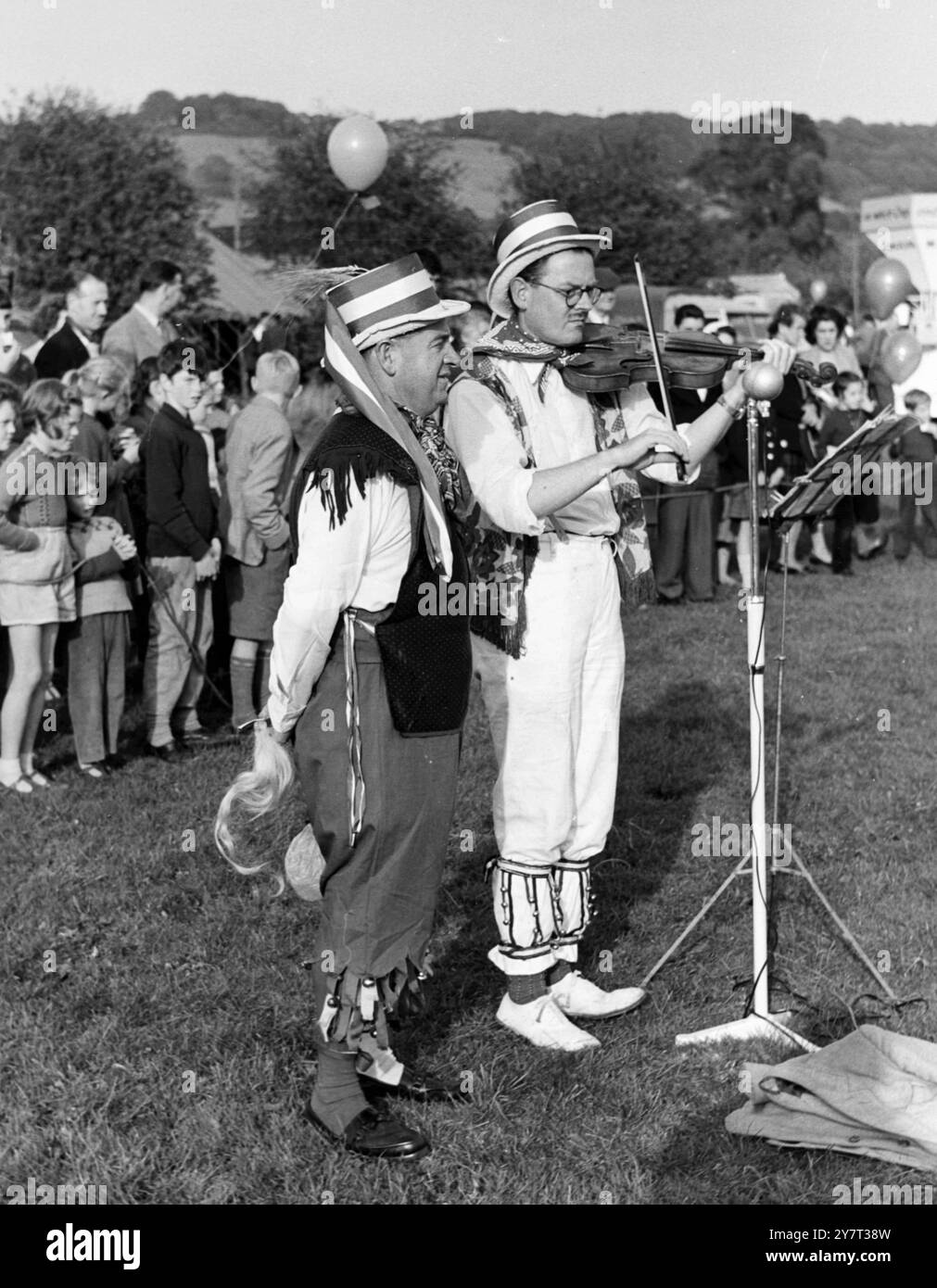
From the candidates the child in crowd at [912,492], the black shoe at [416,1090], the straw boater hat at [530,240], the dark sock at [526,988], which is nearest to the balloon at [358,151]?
the child in crowd at [912,492]

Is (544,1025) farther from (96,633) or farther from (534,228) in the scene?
(96,633)

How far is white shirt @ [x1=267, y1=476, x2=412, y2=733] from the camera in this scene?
367 cm

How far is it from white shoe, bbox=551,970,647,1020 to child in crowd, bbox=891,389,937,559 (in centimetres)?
1029

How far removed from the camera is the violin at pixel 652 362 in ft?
14.5

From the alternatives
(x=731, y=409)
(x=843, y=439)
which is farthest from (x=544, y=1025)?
(x=843, y=439)

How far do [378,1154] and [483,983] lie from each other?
1216mm

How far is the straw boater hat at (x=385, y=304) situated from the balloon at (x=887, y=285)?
1195cm

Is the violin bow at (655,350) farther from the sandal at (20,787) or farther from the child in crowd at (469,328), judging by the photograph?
the child in crowd at (469,328)

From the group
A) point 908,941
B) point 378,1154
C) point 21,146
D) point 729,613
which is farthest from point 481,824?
point 21,146

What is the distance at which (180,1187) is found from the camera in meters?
3.79

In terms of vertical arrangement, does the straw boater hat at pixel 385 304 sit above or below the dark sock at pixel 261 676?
above

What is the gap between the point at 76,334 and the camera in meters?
9.03

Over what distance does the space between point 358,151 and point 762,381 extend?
28.6 ft

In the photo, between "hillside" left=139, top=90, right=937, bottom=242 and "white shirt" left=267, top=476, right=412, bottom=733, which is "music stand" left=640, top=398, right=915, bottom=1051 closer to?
"white shirt" left=267, top=476, right=412, bottom=733
